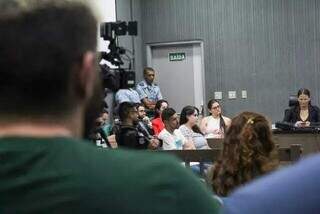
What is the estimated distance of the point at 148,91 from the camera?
10.0m

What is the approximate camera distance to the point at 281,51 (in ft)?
35.0

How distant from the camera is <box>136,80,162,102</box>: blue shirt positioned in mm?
9922

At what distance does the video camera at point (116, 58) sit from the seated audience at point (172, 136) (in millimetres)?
1120

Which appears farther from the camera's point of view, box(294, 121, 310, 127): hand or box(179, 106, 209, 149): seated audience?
box(294, 121, 310, 127): hand

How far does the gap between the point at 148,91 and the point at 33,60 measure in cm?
920

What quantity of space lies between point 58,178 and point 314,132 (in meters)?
6.08

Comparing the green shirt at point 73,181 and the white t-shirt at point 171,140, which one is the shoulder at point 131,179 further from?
the white t-shirt at point 171,140

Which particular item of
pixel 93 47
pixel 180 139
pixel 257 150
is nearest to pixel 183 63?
pixel 180 139

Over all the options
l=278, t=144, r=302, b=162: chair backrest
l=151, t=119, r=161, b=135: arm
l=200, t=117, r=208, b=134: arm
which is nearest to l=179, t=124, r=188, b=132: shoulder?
l=151, t=119, r=161, b=135: arm

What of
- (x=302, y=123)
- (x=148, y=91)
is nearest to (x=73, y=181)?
(x=302, y=123)

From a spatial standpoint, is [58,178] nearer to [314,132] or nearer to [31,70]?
[31,70]

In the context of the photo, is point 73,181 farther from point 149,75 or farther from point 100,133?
point 149,75

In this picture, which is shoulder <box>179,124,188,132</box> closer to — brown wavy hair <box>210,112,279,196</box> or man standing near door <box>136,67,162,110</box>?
man standing near door <box>136,67,162,110</box>

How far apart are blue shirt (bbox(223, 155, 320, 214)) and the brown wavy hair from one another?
69.0 inches
